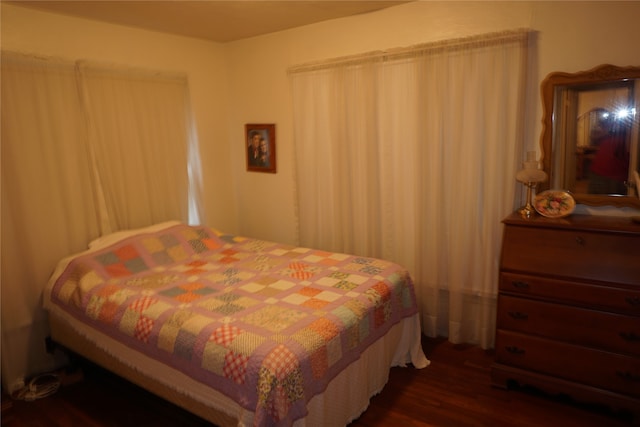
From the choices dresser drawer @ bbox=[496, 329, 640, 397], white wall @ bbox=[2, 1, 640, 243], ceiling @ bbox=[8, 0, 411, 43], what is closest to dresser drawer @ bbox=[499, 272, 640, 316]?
dresser drawer @ bbox=[496, 329, 640, 397]

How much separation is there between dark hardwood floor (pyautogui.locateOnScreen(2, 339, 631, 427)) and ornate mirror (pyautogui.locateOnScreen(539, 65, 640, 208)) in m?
1.25

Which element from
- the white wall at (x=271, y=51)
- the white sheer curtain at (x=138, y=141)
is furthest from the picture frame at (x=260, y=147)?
the white sheer curtain at (x=138, y=141)

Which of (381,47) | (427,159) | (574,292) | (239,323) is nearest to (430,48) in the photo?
(381,47)

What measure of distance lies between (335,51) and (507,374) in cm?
268

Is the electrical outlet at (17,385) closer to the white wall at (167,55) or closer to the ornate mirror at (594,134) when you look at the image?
the white wall at (167,55)

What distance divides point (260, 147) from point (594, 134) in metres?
2.73

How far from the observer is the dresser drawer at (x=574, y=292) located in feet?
6.92

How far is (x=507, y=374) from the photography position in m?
2.46

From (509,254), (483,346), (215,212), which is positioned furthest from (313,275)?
(215,212)

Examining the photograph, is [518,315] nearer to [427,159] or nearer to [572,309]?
[572,309]

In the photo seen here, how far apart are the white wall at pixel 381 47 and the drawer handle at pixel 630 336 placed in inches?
47.6

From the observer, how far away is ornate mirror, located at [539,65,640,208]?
233cm

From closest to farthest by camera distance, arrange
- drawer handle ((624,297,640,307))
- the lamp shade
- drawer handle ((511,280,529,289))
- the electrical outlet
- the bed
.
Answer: the bed < drawer handle ((624,297,640,307)) < drawer handle ((511,280,529,289)) < the lamp shade < the electrical outlet

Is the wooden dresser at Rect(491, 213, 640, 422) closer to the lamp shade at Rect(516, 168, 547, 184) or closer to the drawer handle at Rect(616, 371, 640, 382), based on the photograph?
the drawer handle at Rect(616, 371, 640, 382)
